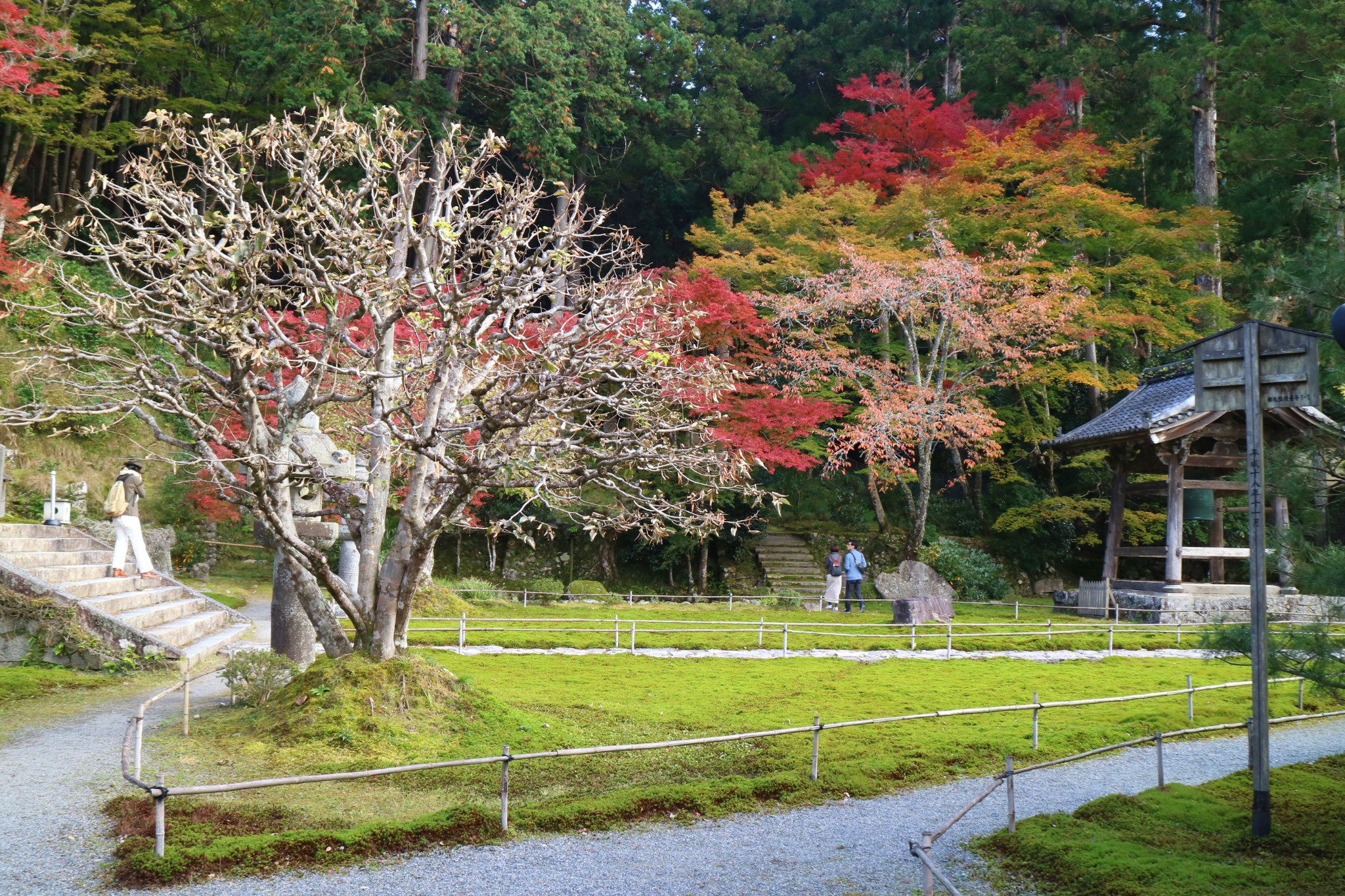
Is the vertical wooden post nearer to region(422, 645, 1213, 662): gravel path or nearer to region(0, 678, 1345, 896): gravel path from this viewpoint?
region(0, 678, 1345, 896): gravel path

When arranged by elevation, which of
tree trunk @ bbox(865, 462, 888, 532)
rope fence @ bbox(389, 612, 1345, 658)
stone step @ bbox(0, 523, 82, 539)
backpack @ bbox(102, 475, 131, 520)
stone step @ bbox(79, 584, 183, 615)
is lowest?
rope fence @ bbox(389, 612, 1345, 658)

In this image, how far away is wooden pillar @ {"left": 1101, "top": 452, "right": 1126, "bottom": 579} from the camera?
66.4 feet

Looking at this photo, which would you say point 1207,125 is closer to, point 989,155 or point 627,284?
point 989,155

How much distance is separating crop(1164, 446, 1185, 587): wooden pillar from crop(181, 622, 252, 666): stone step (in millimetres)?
16560

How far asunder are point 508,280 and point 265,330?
275 cm

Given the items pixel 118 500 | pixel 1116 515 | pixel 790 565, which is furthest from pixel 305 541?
pixel 1116 515

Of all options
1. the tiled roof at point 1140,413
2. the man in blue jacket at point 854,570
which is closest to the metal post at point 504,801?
the man in blue jacket at point 854,570

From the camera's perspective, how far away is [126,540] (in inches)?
501

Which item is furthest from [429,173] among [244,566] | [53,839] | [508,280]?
[53,839]

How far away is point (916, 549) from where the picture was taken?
22.4 metres

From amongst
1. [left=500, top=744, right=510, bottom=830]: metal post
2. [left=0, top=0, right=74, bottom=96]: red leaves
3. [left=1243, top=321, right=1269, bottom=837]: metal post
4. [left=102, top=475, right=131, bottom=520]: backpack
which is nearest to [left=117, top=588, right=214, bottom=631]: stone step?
[left=102, top=475, right=131, bottom=520]: backpack

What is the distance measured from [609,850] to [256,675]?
471 centimetres

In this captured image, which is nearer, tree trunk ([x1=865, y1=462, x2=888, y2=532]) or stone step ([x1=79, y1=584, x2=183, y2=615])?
stone step ([x1=79, y1=584, x2=183, y2=615])

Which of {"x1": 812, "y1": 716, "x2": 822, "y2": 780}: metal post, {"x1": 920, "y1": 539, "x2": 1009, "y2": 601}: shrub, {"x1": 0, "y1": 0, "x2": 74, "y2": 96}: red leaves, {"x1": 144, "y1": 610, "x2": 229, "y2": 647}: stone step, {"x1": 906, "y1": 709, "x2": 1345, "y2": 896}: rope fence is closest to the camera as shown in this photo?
{"x1": 906, "y1": 709, "x2": 1345, "y2": 896}: rope fence
